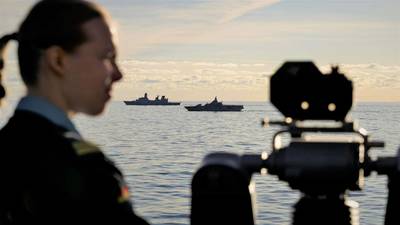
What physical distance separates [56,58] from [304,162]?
124cm

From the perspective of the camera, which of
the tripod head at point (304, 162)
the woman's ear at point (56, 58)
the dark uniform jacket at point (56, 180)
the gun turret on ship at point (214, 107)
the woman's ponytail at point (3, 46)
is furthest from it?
the gun turret on ship at point (214, 107)

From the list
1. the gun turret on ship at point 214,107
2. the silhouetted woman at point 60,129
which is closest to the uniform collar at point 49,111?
the silhouetted woman at point 60,129

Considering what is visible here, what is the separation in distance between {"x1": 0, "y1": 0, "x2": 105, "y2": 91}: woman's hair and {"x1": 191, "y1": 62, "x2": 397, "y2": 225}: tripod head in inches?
43.9

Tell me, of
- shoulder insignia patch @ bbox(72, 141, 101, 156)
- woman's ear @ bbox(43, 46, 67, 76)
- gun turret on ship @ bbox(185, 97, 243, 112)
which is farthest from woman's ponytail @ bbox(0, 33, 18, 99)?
gun turret on ship @ bbox(185, 97, 243, 112)

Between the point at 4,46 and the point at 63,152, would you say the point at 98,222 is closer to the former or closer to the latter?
the point at 63,152

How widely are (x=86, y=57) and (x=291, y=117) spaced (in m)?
1.19

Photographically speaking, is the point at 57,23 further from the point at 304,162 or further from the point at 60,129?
the point at 304,162

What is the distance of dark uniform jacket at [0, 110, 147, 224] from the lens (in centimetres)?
187

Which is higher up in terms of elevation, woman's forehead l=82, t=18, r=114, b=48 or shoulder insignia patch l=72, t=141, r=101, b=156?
woman's forehead l=82, t=18, r=114, b=48

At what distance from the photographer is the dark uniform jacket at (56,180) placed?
6.13 feet

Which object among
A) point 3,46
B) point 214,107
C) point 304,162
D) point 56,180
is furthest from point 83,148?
point 214,107

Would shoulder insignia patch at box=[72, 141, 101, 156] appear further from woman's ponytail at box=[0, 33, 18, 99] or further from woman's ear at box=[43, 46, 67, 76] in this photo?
woman's ponytail at box=[0, 33, 18, 99]

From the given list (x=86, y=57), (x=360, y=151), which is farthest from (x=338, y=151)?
(x=86, y=57)

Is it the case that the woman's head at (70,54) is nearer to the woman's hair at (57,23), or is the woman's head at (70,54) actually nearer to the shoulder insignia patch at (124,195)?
the woman's hair at (57,23)
